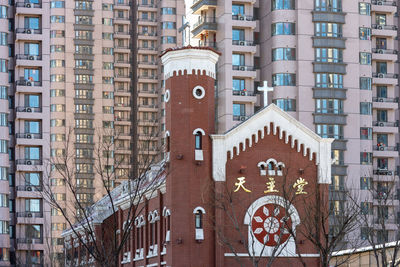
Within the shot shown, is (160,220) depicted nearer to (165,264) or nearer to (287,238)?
(165,264)

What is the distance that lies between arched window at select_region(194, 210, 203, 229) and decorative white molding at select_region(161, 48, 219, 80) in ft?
25.6

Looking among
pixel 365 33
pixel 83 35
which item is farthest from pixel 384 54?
pixel 83 35

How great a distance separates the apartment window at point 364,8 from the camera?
101713 millimetres

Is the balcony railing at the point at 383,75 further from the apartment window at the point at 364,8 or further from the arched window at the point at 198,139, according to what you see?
the arched window at the point at 198,139

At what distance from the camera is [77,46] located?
5187 inches

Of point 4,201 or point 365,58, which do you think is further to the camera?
point 4,201

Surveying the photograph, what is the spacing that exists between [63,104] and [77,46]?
25.9ft

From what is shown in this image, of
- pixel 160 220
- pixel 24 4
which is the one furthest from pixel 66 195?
pixel 160 220

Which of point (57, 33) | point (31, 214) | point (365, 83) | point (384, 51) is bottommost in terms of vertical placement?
point (31, 214)

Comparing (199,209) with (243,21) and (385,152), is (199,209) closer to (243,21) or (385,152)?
(243,21)

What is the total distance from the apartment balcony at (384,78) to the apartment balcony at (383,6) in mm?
6679

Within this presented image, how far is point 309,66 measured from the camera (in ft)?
325

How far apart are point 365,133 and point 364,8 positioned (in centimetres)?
1237


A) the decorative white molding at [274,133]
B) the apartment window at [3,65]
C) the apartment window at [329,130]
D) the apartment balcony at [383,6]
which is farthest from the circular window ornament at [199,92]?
the apartment window at [3,65]
